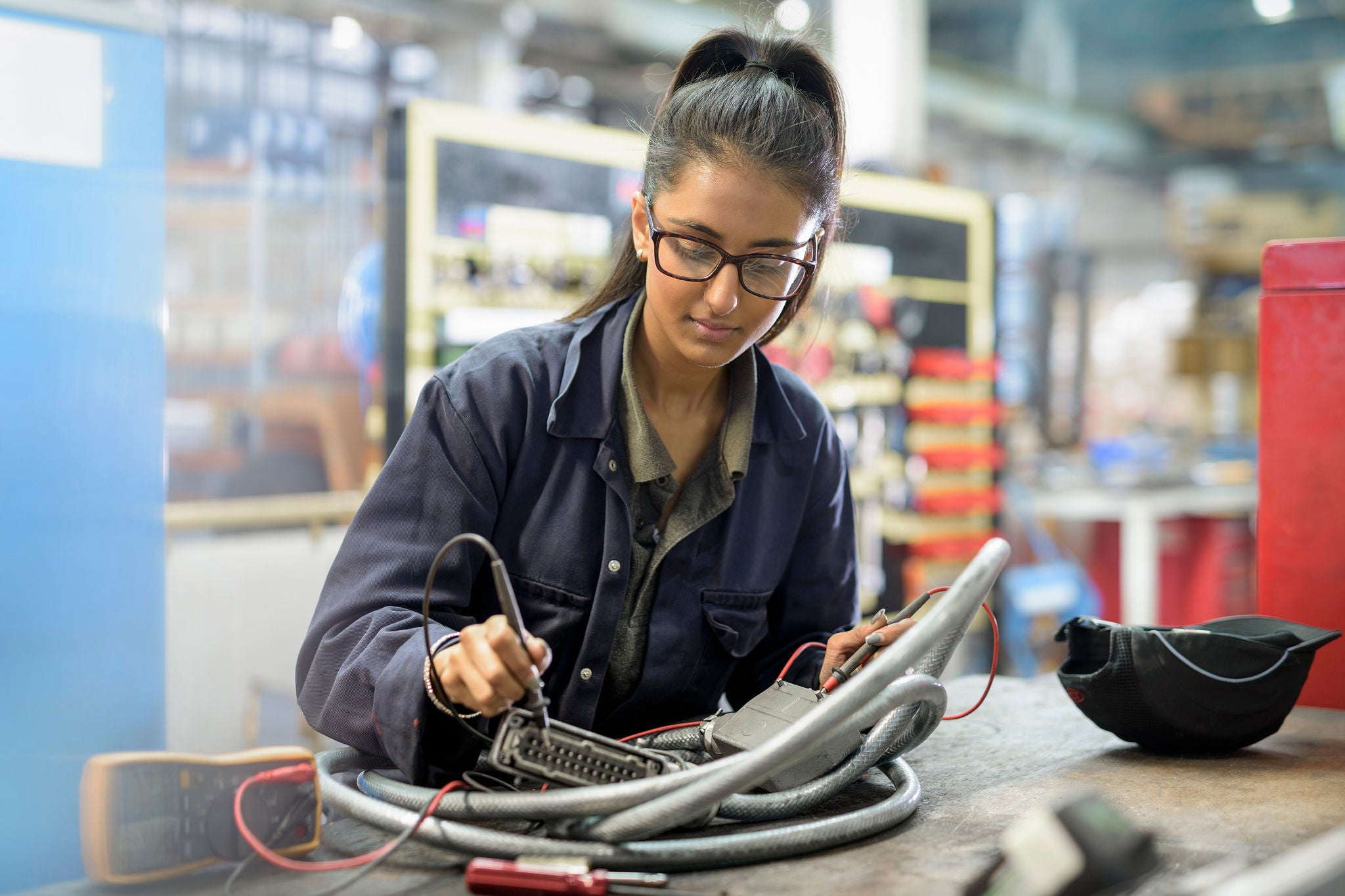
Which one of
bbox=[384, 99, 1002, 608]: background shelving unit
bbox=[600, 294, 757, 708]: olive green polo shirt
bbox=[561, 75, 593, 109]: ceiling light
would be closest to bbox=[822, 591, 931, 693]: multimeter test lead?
bbox=[600, 294, 757, 708]: olive green polo shirt

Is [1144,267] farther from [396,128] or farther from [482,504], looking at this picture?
[482,504]

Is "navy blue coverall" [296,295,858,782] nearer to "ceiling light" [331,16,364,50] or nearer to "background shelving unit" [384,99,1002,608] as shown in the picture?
"background shelving unit" [384,99,1002,608]

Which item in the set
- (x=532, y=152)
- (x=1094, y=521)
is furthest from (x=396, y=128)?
(x=1094, y=521)

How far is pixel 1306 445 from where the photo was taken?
5.39 ft

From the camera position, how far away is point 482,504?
1242 millimetres

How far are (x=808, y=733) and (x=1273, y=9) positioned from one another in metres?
8.18

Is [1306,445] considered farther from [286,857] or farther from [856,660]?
[286,857]

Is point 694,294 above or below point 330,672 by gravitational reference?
above

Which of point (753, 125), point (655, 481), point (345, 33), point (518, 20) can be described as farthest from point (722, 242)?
point (518, 20)

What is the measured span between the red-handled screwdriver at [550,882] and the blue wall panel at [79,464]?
81 cm

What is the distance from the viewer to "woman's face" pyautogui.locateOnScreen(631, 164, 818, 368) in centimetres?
123

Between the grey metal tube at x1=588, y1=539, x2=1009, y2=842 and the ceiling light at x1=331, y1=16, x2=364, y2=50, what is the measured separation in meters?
5.80

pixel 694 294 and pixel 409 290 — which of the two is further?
pixel 409 290

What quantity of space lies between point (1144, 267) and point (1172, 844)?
12.9 m
